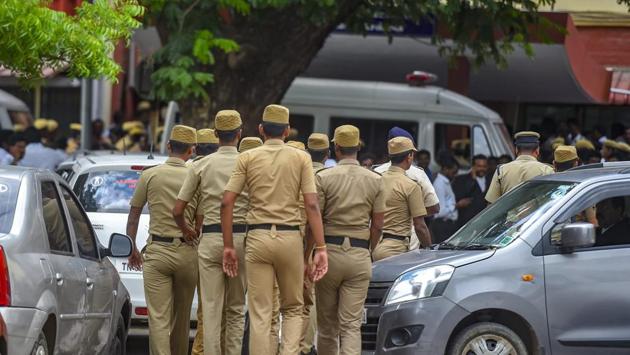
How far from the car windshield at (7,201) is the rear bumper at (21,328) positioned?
530 mm

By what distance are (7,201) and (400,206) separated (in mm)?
4310

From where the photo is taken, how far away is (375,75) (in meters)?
24.5

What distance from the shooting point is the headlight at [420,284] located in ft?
30.6

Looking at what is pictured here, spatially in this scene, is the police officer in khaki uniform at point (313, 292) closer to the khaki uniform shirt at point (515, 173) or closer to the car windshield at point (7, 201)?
the khaki uniform shirt at point (515, 173)

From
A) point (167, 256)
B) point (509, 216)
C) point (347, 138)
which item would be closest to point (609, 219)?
point (509, 216)

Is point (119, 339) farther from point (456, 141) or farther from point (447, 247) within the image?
point (456, 141)

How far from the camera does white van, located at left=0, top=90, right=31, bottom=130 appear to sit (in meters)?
24.3

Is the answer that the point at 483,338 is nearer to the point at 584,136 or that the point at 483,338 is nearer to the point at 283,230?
the point at 283,230

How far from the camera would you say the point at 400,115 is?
18.9 meters

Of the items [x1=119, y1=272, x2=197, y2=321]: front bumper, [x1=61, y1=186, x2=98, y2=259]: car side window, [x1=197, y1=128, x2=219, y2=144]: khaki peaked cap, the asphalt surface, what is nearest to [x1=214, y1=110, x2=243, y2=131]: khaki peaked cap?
[x1=197, y1=128, x2=219, y2=144]: khaki peaked cap

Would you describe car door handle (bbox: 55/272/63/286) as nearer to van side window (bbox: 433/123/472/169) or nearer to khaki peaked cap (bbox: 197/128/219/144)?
khaki peaked cap (bbox: 197/128/219/144)

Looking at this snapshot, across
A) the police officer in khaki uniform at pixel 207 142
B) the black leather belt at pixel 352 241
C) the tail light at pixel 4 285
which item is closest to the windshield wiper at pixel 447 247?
the black leather belt at pixel 352 241

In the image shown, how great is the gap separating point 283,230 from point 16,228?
2318mm

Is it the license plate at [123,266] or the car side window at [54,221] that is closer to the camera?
the car side window at [54,221]
